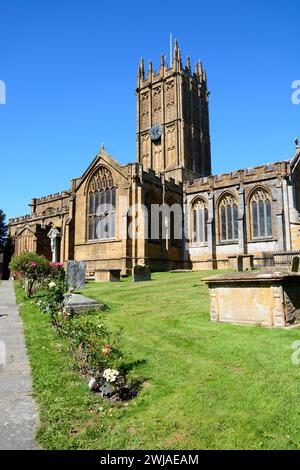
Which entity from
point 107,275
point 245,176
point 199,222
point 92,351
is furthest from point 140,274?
point 92,351

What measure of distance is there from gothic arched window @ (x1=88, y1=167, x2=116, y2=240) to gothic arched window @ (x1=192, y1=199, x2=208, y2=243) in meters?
8.56

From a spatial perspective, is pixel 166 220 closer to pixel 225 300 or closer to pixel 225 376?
pixel 225 300

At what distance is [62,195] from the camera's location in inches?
1763

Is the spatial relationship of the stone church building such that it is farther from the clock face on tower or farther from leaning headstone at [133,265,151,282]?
the clock face on tower

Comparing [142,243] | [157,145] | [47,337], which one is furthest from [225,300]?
[157,145]

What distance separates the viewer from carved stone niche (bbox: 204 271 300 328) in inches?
303

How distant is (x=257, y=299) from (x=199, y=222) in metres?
26.8

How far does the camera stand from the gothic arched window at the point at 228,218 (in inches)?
1266

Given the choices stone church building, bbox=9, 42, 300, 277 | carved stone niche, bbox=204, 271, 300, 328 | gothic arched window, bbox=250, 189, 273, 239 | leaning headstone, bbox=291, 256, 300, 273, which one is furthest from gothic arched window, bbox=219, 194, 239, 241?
carved stone niche, bbox=204, 271, 300, 328

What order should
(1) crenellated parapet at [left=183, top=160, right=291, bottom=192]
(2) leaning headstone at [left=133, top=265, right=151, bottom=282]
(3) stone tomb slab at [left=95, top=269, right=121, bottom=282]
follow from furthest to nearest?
1. (1) crenellated parapet at [left=183, top=160, right=291, bottom=192]
2. (3) stone tomb slab at [left=95, top=269, right=121, bottom=282]
3. (2) leaning headstone at [left=133, top=265, right=151, bottom=282]

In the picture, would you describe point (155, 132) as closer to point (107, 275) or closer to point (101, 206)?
point (101, 206)

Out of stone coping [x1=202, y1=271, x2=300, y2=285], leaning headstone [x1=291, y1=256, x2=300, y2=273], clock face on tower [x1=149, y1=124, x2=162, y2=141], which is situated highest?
clock face on tower [x1=149, y1=124, x2=162, y2=141]

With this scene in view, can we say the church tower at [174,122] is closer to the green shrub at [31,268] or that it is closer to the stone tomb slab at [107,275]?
the stone tomb slab at [107,275]

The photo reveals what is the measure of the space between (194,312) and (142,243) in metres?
18.5
